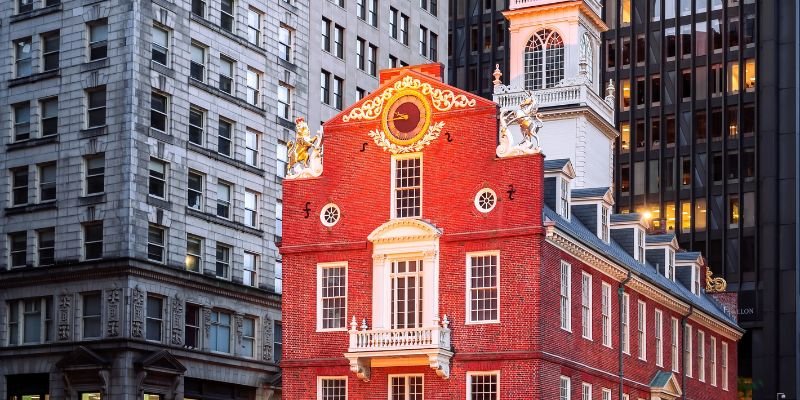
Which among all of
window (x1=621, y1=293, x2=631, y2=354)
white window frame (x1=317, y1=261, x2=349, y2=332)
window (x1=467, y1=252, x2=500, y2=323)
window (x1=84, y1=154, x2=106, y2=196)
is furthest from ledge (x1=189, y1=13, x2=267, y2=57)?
window (x1=467, y1=252, x2=500, y2=323)

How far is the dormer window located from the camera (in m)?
60.7

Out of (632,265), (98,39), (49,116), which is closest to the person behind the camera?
(632,265)

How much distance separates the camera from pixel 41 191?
80688mm

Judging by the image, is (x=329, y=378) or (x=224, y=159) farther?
(x=224, y=159)

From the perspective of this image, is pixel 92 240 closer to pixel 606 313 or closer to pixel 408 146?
pixel 408 146

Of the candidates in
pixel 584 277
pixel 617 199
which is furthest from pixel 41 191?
pixel 617 199

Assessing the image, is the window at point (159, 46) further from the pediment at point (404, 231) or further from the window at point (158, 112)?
the pediment at point (404, 231)

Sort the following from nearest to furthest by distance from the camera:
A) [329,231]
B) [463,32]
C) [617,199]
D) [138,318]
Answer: [329,231], [138,318], [617,199], [463,32]

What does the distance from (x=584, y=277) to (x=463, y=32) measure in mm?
90554

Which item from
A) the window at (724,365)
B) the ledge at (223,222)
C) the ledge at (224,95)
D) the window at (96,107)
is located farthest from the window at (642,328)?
the window at (96,107)

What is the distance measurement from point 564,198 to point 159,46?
27861 millimetres

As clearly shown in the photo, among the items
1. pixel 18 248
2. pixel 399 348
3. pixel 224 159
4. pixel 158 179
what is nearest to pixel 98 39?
pixel 158 179

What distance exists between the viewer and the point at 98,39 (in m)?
79.7

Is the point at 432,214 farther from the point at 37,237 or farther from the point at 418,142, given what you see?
the point at 37,237
